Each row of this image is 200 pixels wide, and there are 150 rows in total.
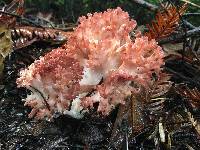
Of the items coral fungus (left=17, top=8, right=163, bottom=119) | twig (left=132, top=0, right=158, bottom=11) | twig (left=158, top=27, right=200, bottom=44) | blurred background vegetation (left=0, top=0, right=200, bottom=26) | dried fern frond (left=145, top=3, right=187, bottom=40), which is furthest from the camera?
blurred background vegetation (left=0, top=0, right=200, bottom=26)

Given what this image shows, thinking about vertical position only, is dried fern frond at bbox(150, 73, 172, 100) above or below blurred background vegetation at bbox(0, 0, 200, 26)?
below

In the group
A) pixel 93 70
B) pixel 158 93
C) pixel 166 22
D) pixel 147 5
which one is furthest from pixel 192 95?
pixel 147 5

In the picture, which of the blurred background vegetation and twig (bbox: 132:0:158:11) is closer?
twig (bbox: 132:0:158:11)

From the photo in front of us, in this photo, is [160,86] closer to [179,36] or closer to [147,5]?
[179,36]

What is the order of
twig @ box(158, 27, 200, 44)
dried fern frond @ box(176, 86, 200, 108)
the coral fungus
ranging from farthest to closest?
twig @ box(158, 27, 200, 44) → dried fern frond @ box(176, 86, 200, 108) → the coral fungus

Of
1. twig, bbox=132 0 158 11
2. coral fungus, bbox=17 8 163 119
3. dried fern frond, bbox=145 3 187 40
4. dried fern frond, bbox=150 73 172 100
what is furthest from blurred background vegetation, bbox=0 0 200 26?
coral fungus, bbox=17 8 163 119

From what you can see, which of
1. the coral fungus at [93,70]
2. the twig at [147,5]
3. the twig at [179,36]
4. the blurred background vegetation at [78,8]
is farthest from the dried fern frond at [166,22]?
the blurred background vegetation at [78,8]

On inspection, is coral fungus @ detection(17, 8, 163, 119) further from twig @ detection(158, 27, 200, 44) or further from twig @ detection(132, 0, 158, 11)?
twig @ detection(132, 0, 158, 11)

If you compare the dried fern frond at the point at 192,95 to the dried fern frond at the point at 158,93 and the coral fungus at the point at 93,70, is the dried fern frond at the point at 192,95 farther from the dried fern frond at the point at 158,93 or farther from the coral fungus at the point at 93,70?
the coral fungus at the point at 93,70
